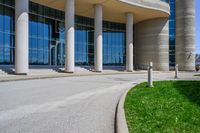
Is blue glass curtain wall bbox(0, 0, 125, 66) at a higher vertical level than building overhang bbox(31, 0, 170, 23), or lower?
lower

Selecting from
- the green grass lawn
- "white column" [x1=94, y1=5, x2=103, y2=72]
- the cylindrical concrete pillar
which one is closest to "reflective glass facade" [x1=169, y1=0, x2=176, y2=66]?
the cylindrical concrete pillar

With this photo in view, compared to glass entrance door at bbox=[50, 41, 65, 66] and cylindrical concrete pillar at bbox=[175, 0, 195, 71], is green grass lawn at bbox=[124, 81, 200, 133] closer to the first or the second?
glass entrance door at bbox=[50, 41, 65, 66]

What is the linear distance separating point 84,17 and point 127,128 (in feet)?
148

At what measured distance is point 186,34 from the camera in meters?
54.7

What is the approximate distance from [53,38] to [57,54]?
245 centimetres

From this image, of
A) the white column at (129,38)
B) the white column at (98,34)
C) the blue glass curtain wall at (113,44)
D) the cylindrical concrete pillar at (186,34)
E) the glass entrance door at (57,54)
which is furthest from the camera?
the cylindrical concrete pillar at (186,34)

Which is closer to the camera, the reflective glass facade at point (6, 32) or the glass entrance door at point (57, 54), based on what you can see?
the reflective glass facade at point (6, 32)

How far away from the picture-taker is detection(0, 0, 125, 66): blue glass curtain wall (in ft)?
118

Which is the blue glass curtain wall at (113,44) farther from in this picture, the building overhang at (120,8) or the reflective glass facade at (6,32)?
the reflective glass facade at (6,32)

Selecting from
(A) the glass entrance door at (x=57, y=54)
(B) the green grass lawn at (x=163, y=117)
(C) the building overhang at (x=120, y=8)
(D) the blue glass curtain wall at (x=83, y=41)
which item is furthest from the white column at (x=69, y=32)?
(B) the green grass lawn at (x=163, y=117)

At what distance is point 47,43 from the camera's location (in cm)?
4291

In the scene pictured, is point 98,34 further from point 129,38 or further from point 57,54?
point 129,38

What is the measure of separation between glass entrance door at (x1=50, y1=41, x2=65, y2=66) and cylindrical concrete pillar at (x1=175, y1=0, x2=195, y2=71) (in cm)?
2293

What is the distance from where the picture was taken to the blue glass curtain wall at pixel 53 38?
36000mm
